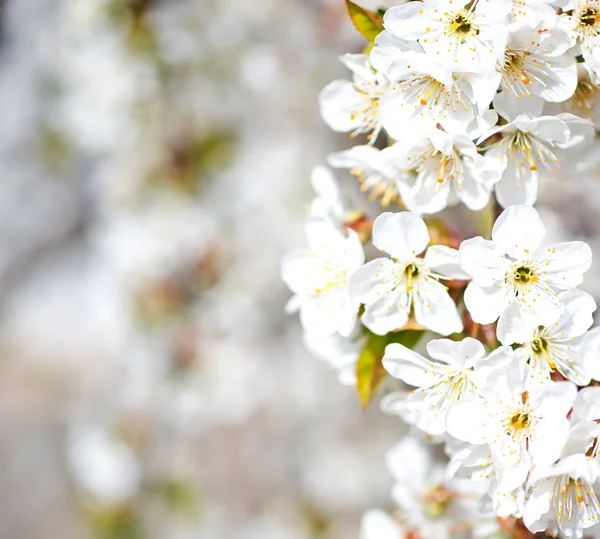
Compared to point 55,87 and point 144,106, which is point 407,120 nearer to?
point 144,106

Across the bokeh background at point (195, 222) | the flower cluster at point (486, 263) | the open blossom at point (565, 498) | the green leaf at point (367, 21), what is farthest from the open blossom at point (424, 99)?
the bokeh background at point (195, 222)

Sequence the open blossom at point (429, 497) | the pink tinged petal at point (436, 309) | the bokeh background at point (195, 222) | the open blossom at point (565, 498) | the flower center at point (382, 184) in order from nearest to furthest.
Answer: the open blossom at point (565, 498), the pink tinged petal at point (436, 309), the flower center at point (382, 184), the open blossom at point (429, 497), the bokeh background at point (195, 222)

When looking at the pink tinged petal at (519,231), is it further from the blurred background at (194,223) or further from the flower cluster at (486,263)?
the blurred background at (194,223)

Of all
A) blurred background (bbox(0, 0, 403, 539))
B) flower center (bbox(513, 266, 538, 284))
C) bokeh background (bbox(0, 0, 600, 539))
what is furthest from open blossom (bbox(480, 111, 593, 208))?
blurred background (bbox(0, 0, 403, 539))

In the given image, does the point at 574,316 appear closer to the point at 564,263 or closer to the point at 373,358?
the point at 564,263

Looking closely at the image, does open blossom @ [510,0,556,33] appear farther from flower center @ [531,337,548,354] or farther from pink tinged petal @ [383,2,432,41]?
flower center @ [531,337,548,354]

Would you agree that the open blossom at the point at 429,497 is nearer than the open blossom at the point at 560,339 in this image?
No

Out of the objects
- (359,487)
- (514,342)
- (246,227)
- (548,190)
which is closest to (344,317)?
(514,342)
